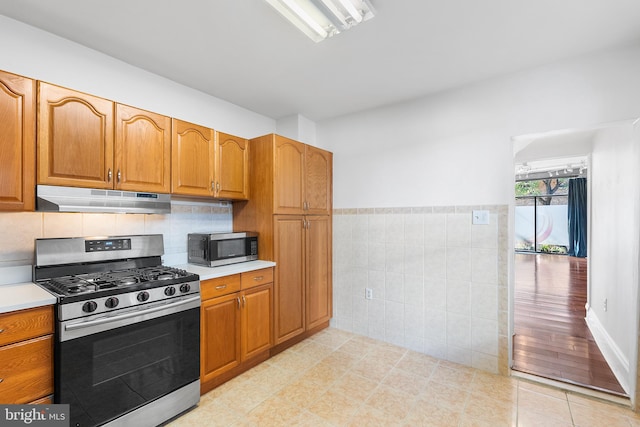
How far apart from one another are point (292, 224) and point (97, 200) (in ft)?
5.06

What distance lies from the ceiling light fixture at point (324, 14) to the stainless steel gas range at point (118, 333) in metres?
1.75

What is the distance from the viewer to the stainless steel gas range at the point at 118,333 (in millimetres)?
1502

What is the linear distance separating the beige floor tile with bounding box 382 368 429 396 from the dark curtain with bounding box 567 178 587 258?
26.7ft

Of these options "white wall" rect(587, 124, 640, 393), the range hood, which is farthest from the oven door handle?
"white wall" rect(587, 124, 640, 393)

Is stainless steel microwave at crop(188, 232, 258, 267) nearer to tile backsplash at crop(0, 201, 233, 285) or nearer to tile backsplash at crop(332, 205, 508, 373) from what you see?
tile backsplash at crop(0, 201, 233, 285)

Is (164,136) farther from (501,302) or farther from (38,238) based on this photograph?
(501,302)

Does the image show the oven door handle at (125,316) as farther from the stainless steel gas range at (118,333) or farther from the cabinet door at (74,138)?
the cabinet door at (74,138)

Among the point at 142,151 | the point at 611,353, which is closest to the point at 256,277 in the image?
the point at 142,151

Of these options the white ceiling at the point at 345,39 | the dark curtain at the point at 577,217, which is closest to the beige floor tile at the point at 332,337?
the white ceiling at the point at 345,39

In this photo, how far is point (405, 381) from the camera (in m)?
2.33

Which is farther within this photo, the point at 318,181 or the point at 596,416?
the point at 318,181

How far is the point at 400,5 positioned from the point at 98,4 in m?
1.68

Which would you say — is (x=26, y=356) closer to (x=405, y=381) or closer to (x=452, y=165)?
(x=405, y=381)

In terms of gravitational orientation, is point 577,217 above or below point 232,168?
below
